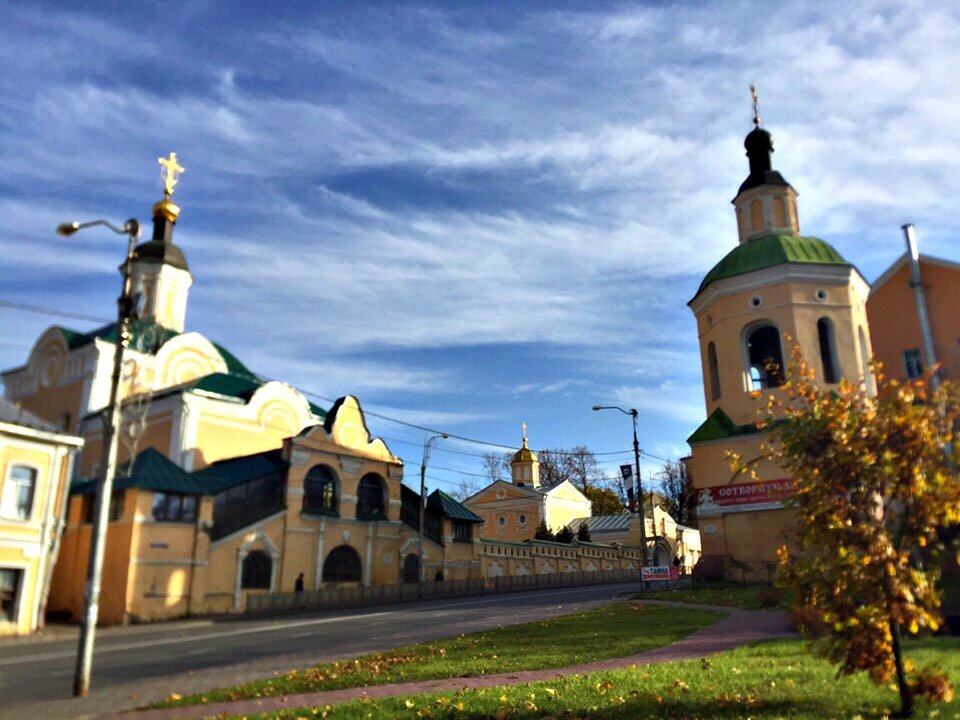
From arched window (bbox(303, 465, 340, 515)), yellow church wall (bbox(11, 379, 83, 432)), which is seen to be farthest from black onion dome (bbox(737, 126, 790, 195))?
yellow church wall (bbox(11, 379, 83, 432))

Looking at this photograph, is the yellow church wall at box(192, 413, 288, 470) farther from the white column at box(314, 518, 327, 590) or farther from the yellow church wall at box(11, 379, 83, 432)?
the yellow church wall at box(11, 379, 83, 432)

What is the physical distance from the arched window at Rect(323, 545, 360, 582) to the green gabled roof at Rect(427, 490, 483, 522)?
5972 millimetres

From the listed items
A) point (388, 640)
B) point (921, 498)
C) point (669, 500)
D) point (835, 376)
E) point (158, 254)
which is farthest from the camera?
point (669, 500)

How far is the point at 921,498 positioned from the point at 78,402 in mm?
37089

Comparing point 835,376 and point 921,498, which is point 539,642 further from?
point 835,376

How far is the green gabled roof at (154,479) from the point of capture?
28.2 m

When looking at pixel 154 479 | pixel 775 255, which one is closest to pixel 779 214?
pixel 775 255

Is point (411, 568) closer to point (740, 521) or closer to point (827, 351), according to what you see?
point (740, 521)

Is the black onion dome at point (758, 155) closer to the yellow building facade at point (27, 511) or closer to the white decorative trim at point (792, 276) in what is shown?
the white decorative trim at point (792, 276)

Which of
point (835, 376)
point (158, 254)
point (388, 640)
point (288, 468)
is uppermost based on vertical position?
point (158, 254)

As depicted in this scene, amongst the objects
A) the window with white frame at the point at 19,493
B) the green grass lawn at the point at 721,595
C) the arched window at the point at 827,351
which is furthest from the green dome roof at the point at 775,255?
the window with white frame at the point at 19,493

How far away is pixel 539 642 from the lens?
50.7ft

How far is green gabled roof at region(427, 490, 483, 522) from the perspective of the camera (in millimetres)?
40875

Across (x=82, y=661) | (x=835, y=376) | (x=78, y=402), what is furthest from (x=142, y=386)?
(x=835, y=376)
